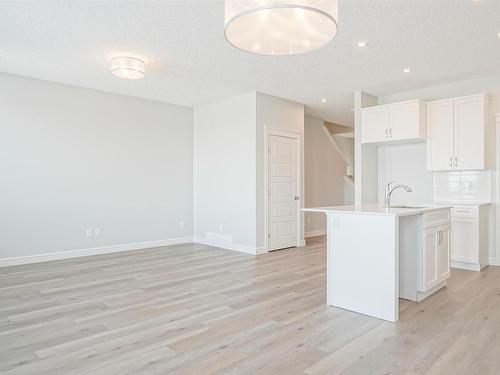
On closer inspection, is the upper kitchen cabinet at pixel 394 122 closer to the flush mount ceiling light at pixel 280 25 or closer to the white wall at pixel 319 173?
the white wall at pixel 319 173

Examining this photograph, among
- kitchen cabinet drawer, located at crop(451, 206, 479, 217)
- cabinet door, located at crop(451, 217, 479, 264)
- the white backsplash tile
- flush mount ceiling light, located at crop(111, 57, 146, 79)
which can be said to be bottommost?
cabinet door, located at crop(451, 217, 479, 264)

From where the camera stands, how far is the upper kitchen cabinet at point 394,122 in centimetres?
503

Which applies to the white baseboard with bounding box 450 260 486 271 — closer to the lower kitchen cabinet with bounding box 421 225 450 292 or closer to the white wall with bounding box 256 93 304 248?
the lower kitchen cabinet with bounding box 421 225 450 292

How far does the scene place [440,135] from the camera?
5.05 metres

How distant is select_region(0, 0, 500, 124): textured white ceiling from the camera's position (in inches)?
120

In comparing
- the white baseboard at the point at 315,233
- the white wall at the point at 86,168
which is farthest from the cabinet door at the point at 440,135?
the white wall at the point at 86,168

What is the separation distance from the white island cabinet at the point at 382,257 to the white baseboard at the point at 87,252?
4035 millimetres

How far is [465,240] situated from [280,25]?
13.6 ft

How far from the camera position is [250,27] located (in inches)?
82.6

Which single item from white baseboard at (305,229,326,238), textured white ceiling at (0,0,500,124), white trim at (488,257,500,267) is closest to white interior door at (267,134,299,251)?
textured white ceiling at (0,0,500,124)

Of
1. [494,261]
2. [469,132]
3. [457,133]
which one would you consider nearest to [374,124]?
[457,133]

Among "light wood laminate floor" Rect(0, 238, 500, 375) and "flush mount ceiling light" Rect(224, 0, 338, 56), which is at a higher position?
"flush mount ceiling light" Rect(224, 0, 338, 56)

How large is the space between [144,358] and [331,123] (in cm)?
782

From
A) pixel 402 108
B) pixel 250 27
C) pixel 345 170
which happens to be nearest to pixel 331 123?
pixel 345 170
